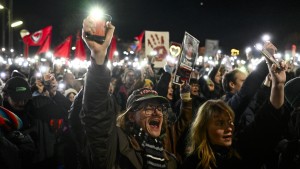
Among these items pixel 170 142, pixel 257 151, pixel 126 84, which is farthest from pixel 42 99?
pixel 257 151

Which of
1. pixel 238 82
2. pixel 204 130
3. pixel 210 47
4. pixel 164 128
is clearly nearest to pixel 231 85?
pixel 238 82

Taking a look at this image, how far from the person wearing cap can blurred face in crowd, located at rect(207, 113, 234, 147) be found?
41cm

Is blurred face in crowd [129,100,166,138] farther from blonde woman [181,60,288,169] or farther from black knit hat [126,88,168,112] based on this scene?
blonde woman [181,60,288,169]

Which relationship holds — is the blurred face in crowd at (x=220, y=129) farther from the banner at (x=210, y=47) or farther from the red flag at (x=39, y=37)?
the banner at (x=210, y=47)

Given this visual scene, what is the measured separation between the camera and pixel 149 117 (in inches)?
131

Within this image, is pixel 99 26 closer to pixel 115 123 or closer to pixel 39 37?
pixel 115 123

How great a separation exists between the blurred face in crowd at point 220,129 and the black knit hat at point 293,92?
0.79m

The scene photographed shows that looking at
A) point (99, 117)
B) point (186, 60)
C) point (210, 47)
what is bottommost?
point (99, 117)

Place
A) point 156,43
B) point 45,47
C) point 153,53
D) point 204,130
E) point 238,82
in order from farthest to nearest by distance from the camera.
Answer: point 45,47 → point 156,43 → point 153,53 → point 238,82 → point 204,130

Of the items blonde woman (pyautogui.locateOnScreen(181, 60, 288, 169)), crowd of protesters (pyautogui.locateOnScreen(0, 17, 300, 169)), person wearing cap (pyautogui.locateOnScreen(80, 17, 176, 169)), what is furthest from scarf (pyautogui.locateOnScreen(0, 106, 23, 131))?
blonde woman (pyautogui.locateOnScreen(181, 60, 288, 169))

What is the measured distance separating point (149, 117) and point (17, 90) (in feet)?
8.49

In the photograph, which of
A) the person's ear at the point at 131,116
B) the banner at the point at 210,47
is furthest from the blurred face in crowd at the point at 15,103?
the banner at the point at 210,47

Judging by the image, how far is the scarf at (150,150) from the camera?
9.96 feet

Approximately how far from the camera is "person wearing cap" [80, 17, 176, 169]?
2.46m
